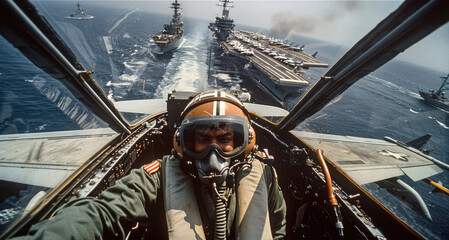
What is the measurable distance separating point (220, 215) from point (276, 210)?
942 millimetres

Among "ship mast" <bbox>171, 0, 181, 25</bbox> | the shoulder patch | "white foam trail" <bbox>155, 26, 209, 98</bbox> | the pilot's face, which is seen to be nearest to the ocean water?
"white foam trail" <bbox>155, 26, 209, 98</bbox>

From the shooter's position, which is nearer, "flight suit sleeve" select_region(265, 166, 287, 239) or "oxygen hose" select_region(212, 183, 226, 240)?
"oxygen hose" select_region(212, 183, 226, 240)

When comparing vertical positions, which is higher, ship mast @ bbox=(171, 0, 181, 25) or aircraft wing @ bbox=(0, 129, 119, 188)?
ship mast @ bbox=(171, 0, 181, 25)

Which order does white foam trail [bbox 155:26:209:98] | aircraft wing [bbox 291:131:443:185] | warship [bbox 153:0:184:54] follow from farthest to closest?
warship [bbox 153:0:184:54] < white foam trail [bbox 155:26:209:98] < aircraft wing [bbox 291:131:443:185]

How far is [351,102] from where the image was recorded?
99.8ft

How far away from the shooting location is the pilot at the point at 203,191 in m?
1.87

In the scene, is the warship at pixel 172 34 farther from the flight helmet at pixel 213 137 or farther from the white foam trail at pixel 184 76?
the flight helmet at pixel 213 137

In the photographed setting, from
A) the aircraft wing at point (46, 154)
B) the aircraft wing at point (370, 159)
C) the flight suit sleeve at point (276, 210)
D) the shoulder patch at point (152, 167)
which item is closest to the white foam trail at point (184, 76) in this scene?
the aircraft wing at point (46, 154)

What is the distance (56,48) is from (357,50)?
3.68 meters

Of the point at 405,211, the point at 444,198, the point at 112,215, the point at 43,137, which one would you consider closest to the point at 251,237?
the point at 112,215

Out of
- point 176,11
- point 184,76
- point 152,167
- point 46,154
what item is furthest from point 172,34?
point 152,167

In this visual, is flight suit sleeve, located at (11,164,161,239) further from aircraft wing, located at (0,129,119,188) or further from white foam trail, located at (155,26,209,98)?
white foam trail, located at (155,26,209,98)

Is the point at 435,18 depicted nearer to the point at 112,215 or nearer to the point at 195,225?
the point at 195,225

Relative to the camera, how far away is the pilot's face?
2352mm
